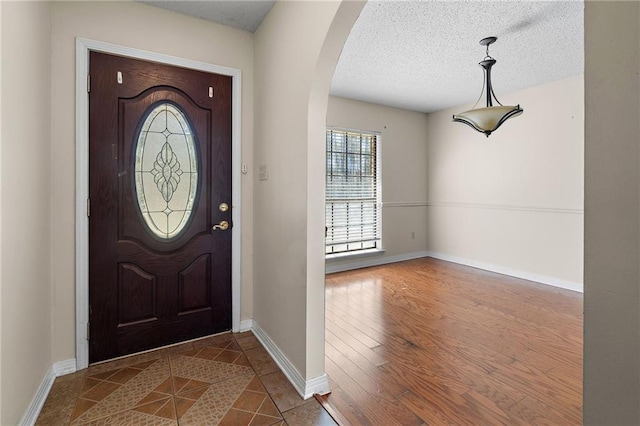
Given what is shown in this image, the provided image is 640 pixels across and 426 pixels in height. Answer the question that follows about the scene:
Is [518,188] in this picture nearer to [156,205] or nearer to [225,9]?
[225,9]

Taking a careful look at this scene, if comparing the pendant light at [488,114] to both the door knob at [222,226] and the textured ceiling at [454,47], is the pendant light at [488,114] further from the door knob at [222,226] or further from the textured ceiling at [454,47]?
the door knob at [222,226]

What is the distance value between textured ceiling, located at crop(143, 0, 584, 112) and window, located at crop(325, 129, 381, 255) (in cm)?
83

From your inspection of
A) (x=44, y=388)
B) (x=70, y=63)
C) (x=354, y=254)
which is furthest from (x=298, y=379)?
(x=354, y=254)

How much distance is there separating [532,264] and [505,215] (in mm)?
766

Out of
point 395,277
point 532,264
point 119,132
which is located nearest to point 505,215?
point 532,264

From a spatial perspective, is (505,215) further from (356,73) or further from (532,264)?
(356,73)

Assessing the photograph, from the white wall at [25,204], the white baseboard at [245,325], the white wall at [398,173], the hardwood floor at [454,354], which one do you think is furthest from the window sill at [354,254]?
the white wall at [25,204]

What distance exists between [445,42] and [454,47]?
0.51ft

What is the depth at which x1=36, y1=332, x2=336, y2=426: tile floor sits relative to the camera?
159cm

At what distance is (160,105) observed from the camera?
2.28 m

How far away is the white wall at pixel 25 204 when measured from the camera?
51.1 inches

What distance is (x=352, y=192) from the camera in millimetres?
4887

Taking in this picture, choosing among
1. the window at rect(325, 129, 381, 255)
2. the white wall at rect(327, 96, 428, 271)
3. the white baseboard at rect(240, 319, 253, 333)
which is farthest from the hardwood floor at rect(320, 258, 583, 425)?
the white wall at rect(327, 96, 428, 271)

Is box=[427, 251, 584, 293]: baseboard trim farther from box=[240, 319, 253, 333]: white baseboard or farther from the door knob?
the door knob
